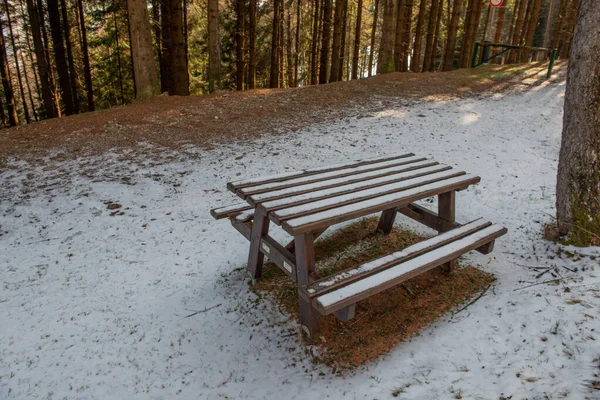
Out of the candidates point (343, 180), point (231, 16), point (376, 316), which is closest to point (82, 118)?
point (343, 180)

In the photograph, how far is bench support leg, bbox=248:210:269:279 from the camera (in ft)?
11.4

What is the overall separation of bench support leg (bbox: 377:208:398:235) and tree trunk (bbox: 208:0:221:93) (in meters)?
9.06

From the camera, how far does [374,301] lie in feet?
11.5

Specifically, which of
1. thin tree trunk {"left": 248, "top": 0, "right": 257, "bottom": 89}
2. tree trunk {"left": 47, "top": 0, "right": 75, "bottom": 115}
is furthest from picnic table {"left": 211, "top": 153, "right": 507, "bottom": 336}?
tree trunk {"left": 47, "top": 0, "right": 75, "bottom": 115}

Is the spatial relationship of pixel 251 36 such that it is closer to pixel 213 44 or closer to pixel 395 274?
pixel 213 44

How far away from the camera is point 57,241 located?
4.70 metres

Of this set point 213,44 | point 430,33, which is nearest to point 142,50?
Answer: point 213,44

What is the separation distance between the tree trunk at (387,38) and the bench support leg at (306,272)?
36.5 ft

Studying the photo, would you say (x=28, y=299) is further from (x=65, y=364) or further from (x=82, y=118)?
(x=82, y=118)

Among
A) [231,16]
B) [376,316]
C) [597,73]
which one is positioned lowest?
[376,316]

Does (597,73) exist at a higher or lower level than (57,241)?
higher

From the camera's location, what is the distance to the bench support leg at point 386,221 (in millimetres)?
4426

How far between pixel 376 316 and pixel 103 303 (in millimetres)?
2650

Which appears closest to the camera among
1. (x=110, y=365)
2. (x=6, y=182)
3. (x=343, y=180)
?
(x=110, y=365)
